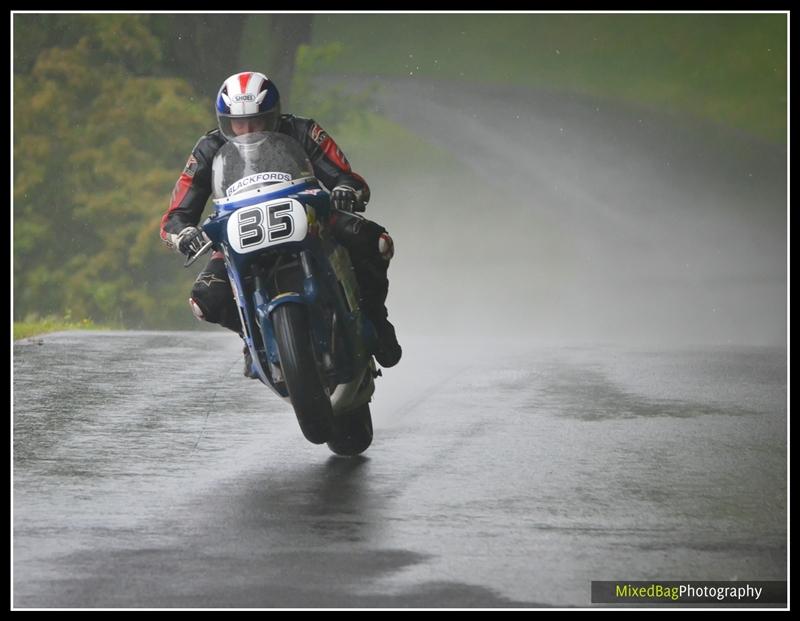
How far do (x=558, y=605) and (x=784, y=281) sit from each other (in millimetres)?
28543

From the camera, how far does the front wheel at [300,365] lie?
7.55 metres

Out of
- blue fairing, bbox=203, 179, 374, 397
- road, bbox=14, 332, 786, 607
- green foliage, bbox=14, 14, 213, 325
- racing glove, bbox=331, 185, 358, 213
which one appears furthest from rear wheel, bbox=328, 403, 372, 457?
green foliage, bbox=14, 14, 213, 325

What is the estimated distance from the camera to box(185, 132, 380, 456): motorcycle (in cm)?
762

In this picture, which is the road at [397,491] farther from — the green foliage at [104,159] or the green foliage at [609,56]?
the green foliage at [609,56]

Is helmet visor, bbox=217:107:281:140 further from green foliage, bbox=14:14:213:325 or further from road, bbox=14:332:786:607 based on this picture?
green foliage, bbox=14:14:213:325

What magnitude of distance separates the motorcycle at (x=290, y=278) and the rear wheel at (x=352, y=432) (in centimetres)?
49

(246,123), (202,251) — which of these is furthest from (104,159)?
(202,251)

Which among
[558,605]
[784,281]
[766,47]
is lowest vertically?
[784,281]

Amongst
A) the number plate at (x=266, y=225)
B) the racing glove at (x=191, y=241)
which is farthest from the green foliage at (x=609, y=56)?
the number plate at (x=266, y=225)

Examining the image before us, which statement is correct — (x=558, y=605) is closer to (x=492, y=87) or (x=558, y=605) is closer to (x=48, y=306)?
(x=48, y=306)

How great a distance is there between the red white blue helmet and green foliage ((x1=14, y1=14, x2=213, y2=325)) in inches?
962

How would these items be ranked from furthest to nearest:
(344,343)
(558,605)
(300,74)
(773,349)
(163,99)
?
(300,74)
(163,99)
(773,349)
(344,343)
(558,605)

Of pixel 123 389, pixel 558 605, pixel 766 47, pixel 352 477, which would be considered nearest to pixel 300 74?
pixel 766 47

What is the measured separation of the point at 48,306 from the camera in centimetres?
3369
